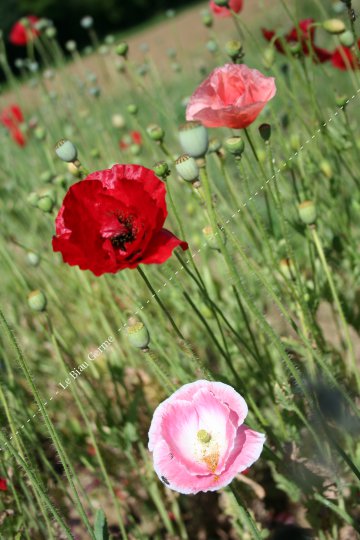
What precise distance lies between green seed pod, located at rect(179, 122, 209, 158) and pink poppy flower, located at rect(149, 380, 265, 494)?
209mm

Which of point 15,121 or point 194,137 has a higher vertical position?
point 194,137

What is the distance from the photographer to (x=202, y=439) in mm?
626

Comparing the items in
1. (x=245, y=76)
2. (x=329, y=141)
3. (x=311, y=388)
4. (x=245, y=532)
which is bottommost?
(x=245, y=532)

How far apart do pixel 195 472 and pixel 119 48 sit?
2.53ft

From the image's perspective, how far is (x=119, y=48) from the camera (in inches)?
45.9

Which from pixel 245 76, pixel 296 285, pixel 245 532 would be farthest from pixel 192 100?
pixel 245 532

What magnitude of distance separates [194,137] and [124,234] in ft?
0.56

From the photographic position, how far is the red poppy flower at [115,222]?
0.69 metres

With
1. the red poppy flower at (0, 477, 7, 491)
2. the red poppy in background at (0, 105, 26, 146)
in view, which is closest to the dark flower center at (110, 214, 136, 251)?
the red poppy flower at (0, 477, 7, 491)

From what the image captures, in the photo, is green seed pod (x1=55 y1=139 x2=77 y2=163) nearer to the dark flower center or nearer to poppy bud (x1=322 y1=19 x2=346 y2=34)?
the dark flower center

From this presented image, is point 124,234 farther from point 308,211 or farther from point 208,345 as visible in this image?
point 208,345

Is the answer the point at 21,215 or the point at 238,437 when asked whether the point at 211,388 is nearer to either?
the point at 238,437

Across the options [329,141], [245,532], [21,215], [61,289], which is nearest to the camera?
[245,532]

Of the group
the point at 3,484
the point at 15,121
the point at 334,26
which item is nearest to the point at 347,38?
the point at 334,26
